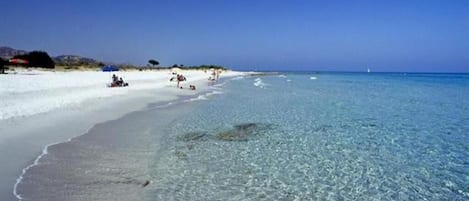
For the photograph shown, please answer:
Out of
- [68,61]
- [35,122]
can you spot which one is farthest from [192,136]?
[68,61]

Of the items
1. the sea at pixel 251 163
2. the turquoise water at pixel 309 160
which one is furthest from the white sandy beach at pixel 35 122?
the turquoise water at pixel 309 160

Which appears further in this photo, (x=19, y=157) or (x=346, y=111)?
(x=346, y=111)

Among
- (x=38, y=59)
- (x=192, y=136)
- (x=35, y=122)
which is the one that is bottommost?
(x=192, y=136)

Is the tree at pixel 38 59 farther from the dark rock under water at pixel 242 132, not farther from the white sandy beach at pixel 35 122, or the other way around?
the dark rock under water at pixel 242 132

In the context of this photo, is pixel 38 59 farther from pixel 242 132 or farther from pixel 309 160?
pixel 309 160

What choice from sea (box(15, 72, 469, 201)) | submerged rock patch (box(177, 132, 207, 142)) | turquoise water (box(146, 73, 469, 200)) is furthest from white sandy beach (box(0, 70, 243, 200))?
submerged rock patch (box(177, 132, 207, 142))

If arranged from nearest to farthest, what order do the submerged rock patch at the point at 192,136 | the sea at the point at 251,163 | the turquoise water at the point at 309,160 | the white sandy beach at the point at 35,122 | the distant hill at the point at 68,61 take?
the sea at the point at 251,163 < the turquoise water at the point at 309,160 < the white sandy beach at the point at 35,122 < the submerged rock patch at the point at 192,136 < the distant hill at the point at 68,61

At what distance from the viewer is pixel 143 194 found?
6.74 m

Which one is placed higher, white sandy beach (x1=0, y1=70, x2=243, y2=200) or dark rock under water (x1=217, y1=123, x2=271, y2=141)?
white sandy beach (x1=0, y1=70, x2=243, y2=200)

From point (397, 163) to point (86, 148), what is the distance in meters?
7.22

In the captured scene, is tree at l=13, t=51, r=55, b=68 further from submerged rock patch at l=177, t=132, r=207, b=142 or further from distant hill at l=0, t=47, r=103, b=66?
submerged rock patch at l=177, t=132, r=207, b=142

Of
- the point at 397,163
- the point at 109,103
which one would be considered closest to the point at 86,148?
the point at 397,163

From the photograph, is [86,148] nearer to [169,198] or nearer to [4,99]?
[169,198]

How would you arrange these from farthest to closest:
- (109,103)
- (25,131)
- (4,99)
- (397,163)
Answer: (109,103), (4,99), (25,131), (397,163)
